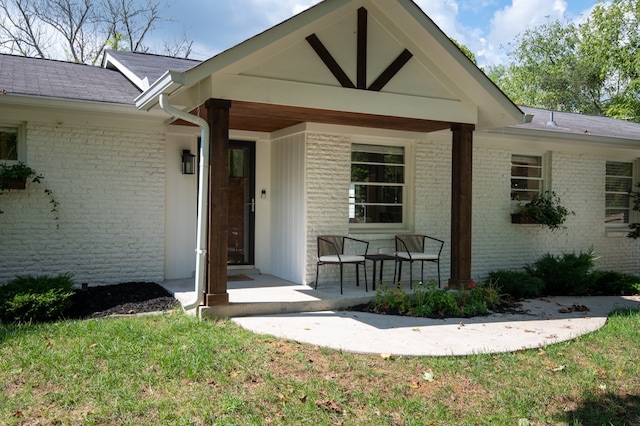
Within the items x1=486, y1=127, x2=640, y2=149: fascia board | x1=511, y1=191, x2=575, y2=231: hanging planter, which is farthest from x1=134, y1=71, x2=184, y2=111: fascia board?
x1=511, y1=191, x2=575, y2=231: hanging planter

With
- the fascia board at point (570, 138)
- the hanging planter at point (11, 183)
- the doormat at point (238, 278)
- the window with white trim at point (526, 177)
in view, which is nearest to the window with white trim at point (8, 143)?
the hanging planter at point (11, 183)

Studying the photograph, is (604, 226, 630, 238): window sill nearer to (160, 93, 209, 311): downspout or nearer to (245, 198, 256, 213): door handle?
(245, 198, 256, 213): door handle

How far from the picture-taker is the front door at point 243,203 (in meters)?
9.20

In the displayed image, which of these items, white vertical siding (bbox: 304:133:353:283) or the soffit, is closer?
the soffit

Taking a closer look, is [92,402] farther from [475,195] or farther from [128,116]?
[475,195]

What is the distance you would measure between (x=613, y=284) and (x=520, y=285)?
203 centimetres

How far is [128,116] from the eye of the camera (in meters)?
7.79

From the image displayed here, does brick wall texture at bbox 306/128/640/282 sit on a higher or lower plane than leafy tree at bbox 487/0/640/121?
lower

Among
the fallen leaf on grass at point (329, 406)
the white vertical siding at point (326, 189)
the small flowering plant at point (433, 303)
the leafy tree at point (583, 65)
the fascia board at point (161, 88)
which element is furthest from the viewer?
the leafy tree at point (583, 65)

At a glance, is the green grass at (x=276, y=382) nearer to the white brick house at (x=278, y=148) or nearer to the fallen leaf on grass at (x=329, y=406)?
the fallen leaf on grass at (x=329, y=406)

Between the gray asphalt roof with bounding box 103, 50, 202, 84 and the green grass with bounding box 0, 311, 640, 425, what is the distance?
4465 millimetres

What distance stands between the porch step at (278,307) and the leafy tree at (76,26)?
19.4 metres

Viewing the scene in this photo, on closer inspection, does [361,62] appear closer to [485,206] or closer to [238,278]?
[238,278]

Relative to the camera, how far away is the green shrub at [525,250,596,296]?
29.3 ft
